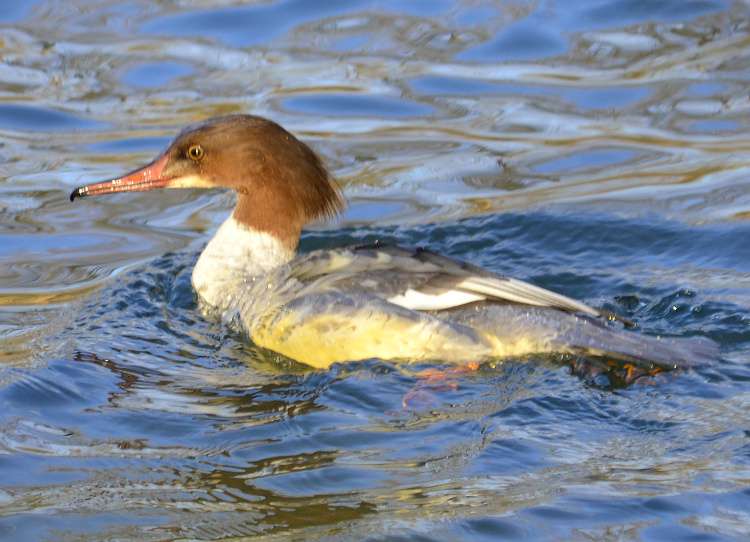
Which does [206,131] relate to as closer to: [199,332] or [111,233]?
[199,332]

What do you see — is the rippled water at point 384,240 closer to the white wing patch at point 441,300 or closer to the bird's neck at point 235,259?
the bird's neck at point 235,259

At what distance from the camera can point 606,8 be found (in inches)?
396

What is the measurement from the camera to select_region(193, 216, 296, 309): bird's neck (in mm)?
6023

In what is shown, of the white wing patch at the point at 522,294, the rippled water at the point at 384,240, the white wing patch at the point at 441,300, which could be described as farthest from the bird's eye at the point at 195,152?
the white wing patch at the point at 522,294

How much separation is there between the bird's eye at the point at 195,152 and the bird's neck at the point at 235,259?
447mm

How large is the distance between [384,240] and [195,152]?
1.52 m

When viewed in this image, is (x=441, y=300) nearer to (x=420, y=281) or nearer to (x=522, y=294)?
(x=420, y=281)

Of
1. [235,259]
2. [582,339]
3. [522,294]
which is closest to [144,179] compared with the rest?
[235,259]

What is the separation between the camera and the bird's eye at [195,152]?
6.00 metres

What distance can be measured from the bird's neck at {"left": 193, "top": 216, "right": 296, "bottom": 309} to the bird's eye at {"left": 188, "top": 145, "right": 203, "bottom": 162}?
45 centimetres

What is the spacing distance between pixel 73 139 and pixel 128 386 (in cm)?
430

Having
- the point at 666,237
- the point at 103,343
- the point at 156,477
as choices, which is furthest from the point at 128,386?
the point at 666,237

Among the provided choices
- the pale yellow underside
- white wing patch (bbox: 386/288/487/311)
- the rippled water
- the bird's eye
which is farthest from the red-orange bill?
white wing patch (bbox: 386/288/487/311)

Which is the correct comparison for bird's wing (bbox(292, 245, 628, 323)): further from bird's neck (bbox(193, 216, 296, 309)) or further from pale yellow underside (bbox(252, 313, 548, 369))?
bird's neck (bbox(193, 216, 296, 309))
